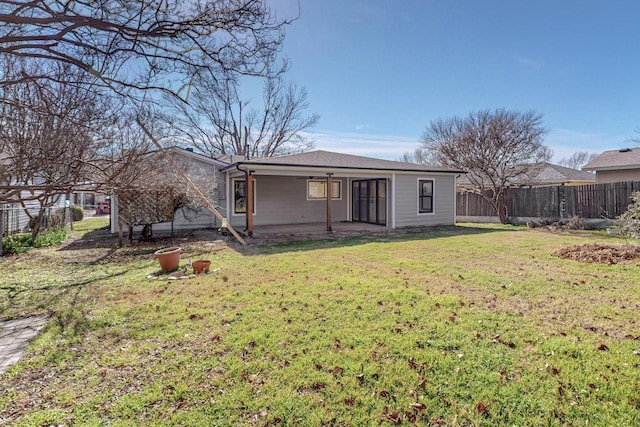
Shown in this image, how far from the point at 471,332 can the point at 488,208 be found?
14880 mm

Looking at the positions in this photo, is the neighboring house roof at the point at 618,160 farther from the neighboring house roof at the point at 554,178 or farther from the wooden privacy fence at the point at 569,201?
the wooden privacy fence at the point at 569,201

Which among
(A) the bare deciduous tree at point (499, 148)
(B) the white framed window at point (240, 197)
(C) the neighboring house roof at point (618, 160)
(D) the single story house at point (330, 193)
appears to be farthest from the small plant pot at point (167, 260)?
(C) the neighboring house roof at point (618, 160)

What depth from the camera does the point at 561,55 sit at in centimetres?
1309

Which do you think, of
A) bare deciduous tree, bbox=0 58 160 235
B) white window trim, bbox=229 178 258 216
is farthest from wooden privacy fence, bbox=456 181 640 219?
bare deciduous tree, bbox=0 58 160 235

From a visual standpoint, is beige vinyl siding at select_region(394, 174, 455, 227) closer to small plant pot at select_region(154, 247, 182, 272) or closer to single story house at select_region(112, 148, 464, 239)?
single story house at select_region(112, 148, 464, 239)

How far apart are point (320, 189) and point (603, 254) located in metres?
10.4

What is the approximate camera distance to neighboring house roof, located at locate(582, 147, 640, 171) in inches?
564

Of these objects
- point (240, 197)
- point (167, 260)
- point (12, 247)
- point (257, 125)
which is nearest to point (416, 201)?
point (240, 197)

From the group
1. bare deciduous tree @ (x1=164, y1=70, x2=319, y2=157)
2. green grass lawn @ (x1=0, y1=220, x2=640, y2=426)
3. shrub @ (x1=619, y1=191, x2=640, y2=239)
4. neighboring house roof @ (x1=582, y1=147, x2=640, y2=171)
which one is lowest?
green grass lawn @ (x1=0, y1=220, x2=640, y2=426)

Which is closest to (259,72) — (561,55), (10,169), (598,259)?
(10,169)

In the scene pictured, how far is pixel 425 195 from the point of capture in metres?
13.4

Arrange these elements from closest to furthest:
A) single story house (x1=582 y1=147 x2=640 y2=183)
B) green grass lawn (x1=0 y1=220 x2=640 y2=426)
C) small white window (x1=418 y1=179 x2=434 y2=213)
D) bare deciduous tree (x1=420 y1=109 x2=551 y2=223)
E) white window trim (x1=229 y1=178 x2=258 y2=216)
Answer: green grass lawn (x1=0 y1=220 x2=640 y2=426) → white window trim (x1=229 y1=178 x2=258 y2=216) → small white window (x1=418 y1=179 x2=434 y2=213) → single story house (x1=582 y1=147 x2=640 y2=183) → bare deciduous tree (x1=420 y1=109 x2=551 y2=223)

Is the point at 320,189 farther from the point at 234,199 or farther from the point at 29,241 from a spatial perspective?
the point at 29,241

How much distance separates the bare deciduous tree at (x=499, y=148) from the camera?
15.2 metres
